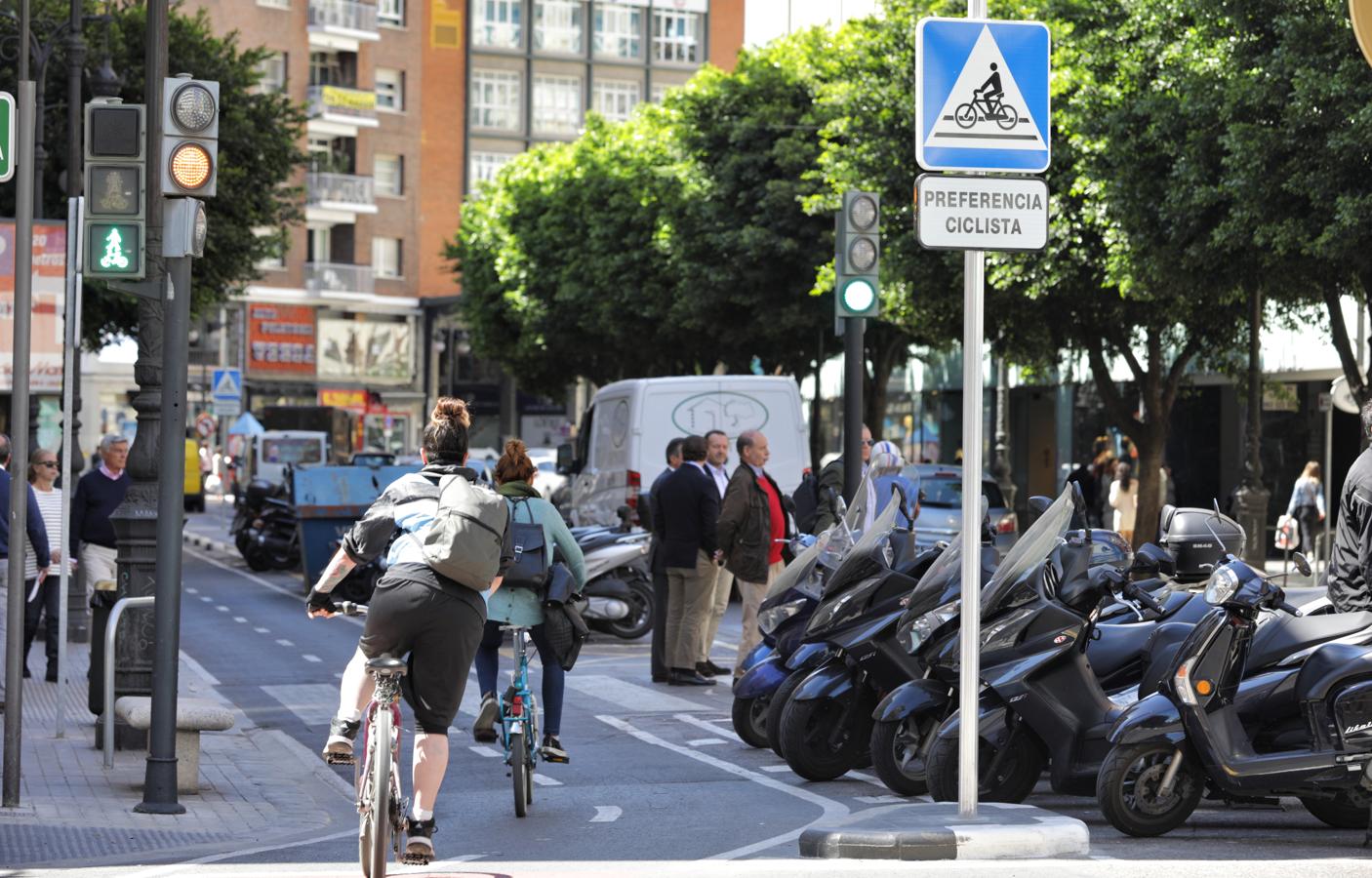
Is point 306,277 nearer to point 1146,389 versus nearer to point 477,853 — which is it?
point 1146,389

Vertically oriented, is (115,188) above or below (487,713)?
above

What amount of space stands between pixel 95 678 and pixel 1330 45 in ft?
49.0

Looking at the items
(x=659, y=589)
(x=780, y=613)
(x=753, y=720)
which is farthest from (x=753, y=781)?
(x=659, y=589)

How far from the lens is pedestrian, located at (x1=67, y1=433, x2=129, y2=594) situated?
15852mm

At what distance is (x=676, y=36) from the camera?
7925cm

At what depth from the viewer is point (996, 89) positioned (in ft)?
26.3

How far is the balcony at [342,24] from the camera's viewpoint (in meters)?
65.9

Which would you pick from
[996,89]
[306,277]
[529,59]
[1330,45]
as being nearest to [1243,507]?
[1330,45]

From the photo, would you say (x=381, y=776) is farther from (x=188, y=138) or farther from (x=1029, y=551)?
(x=188, y=138)

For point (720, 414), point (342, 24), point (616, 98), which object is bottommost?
point (720, 414)

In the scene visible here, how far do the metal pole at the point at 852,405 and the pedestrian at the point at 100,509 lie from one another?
542cm

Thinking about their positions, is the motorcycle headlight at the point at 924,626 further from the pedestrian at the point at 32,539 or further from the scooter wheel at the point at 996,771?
the pedestrian at the point at 32,539

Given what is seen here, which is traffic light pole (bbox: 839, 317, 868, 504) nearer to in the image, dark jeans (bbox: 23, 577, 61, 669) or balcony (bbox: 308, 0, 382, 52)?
dark jeans (bbox: 23, 577, 61, 669)

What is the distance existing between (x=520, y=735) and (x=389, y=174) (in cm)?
6199
